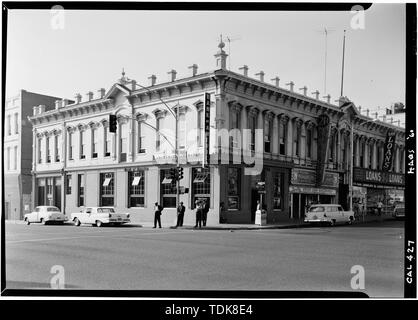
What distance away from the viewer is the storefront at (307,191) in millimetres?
18016

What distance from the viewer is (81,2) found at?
18.7 ft

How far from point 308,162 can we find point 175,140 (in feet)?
20.2

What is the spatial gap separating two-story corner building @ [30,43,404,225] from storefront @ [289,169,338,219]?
7 centimetres

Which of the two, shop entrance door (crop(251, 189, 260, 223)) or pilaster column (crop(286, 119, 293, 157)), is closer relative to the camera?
pilaster column (crop(286, 119, 293, 157))

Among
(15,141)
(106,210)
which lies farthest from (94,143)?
(106,210)

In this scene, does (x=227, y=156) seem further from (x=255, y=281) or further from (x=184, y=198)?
(x=255, y=281)

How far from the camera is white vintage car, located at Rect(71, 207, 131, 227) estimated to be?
599 inches

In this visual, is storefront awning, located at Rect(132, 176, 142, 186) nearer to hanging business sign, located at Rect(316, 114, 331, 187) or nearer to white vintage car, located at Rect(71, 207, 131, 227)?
white vintage car, located at Rect(71, 207, 131, 227)

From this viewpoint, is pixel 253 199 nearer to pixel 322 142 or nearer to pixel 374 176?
pixel 322 142

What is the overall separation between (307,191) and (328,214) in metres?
4.81

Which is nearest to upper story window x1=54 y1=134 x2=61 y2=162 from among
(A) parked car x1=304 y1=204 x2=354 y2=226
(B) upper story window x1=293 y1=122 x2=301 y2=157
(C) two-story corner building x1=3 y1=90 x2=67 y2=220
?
(C) two-story corner building x1=3 y1=90 x2=67 y2=220

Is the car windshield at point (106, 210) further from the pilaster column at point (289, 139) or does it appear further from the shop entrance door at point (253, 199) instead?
the pilaster column at point (289, 139)

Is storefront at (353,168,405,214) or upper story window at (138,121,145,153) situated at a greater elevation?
upper story window at (138,121,145,153)

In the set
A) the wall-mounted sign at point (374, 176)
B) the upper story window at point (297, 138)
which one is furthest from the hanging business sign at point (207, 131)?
the wall-mounted sign at point (374, 176)
